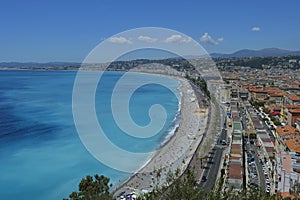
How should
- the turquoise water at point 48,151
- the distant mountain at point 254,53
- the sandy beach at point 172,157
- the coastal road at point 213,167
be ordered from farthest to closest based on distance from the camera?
the distant mountain at point 254,53, the turquoise water at point 48,151, the sandy beach at point 172,157, the coastal road at point 213,167

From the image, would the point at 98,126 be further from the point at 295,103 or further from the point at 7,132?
the point at 295,103

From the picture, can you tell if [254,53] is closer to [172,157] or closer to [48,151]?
[172,157]

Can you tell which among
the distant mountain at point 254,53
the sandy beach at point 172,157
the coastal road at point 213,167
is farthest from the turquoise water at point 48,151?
the distant mountain at point 254,53

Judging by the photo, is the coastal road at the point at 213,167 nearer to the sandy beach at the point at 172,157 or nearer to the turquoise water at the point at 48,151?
the sandy beach at the point at 172,157

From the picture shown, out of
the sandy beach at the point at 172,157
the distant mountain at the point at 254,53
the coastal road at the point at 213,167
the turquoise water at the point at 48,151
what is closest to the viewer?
the coastal road at the point at 213,167

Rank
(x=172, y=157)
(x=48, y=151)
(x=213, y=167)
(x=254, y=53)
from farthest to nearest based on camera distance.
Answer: (x=254, y=53)
(x=48, y=151)
(x=172, y=157)
(x=213, y=167)

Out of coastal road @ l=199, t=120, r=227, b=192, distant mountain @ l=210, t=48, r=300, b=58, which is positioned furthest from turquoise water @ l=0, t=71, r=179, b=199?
distant mountain @ l=210, t=48, r=300, b=58

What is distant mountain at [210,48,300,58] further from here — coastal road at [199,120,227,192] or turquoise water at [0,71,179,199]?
coastal road at [199,120,227,192]

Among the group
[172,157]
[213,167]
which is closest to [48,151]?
[172,157]
